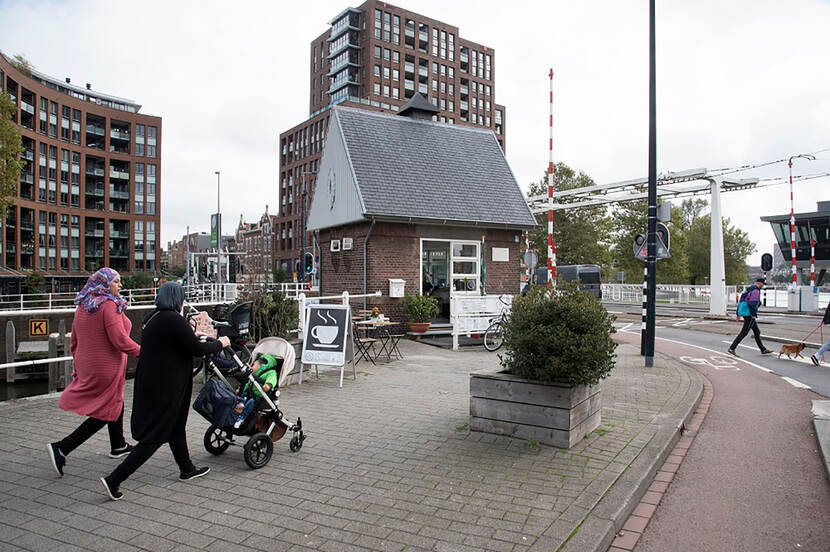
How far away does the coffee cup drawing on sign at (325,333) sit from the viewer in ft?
30.2

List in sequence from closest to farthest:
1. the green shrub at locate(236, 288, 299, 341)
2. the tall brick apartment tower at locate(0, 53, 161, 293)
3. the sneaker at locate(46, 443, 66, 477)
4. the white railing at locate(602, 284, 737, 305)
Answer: the sneaker at locate(46, 443, 66, 477) → the green shrub at locate(236, 288, 299, 341) → the white railing at locate(602, 284, 737, 305) → the tall brick apartment tower at locate(0, 53, 161, 293)

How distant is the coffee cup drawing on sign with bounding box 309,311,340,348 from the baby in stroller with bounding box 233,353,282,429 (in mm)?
3550

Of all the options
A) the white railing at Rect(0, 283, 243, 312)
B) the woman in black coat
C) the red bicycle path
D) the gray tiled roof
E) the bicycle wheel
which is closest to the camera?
the red bicycle path

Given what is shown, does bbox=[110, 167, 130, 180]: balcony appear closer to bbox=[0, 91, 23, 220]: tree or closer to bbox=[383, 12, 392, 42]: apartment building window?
bbox=[383, 12, 392, 42]: apartment building window

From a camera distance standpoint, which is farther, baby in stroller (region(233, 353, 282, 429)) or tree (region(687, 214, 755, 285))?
tree (region(687, 214, 755, 285))

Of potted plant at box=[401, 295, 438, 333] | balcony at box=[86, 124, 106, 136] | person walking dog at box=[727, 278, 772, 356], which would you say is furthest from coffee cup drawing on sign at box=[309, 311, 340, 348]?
balcony at box=[86, 124, 106, 136]

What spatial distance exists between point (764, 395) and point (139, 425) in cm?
881

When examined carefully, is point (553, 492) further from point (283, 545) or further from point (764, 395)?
point (764, 395)

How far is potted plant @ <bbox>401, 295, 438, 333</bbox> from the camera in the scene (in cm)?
1559

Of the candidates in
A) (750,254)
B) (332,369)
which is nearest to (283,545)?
(332,369)

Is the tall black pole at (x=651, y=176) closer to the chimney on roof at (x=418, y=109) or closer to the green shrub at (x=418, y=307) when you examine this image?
the green shrub at (x=418, y=307)

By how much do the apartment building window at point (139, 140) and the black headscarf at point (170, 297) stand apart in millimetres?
86741

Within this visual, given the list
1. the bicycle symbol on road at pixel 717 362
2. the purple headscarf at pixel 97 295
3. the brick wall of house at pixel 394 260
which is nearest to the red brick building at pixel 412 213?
the brick wall of house at pixel 394 260

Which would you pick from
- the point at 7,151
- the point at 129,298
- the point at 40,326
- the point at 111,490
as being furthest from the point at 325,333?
the point at 7,151
